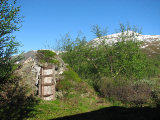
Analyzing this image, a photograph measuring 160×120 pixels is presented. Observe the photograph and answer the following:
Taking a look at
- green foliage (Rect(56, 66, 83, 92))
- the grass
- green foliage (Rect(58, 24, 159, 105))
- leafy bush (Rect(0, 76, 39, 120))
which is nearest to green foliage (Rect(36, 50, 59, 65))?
green foliage (Rect(56, 66, 83, 92))

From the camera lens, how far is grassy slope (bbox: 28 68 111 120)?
29.3 feet

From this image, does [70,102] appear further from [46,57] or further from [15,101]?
[46,57]

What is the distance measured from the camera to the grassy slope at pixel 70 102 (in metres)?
8.92

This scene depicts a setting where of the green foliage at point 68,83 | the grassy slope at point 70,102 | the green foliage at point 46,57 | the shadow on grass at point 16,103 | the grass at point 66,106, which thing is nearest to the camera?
the shadow on grass at point 16,103

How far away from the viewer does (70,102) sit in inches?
432

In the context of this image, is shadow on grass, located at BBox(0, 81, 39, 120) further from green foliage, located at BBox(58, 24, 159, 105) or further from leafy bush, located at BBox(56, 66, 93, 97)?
green foliage, located at BBox(58, 24, 159, 105)

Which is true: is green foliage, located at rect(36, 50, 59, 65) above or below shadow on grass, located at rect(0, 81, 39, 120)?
above

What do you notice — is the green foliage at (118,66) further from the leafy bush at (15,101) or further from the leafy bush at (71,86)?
the leafy bush at (15,101)

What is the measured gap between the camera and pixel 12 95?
372 inches

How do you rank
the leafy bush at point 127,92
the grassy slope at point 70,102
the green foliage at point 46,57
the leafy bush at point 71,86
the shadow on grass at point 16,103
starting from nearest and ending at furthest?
the shadow on grass at point 16,103, the grassy slope at point 70,102, the leafy bush at point 127,92, the leafy bush at point 71,86, the green foliage at point 46,57

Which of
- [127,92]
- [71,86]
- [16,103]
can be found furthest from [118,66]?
[16,103]

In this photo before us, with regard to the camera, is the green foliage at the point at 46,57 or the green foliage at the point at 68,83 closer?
the green foliage at the point at 68,83

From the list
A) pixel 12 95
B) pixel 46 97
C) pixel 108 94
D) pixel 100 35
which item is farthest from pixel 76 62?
pixel 12 95

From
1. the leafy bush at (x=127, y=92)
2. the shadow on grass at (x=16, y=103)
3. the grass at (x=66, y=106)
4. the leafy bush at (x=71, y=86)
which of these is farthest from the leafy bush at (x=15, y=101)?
the leafy bush at (x=127, y=92)
